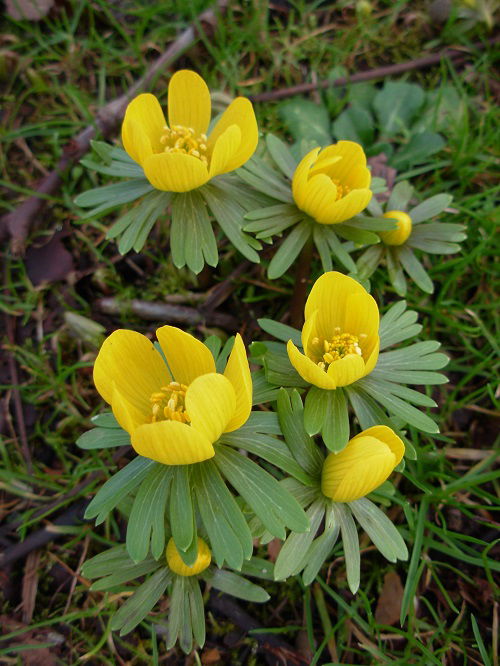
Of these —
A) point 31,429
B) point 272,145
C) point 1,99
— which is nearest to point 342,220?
point 272,145

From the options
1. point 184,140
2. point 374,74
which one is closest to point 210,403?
point 184,140

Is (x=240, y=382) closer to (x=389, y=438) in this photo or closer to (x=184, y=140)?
(x=389, y=438)

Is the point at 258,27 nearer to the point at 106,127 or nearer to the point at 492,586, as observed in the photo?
the point at 106,127

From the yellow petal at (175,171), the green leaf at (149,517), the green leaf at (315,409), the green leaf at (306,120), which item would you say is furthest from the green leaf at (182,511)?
the green leaf at (306,120)

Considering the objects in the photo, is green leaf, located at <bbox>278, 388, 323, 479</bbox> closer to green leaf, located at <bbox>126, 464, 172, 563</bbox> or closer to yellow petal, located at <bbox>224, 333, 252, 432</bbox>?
yellow petal, located at <bbox>224, 333, 252, 432</bbox>

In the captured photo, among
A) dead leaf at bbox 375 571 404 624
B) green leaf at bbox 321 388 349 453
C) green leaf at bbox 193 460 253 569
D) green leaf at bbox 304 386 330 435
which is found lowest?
dead leaf at bbox 375 571 404 624

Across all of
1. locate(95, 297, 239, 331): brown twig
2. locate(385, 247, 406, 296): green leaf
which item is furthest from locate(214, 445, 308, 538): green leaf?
locate(95, 297, 239, 331): brown twig

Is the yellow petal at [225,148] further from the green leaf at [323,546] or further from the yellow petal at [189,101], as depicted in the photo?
the green leaf at [323,546]
